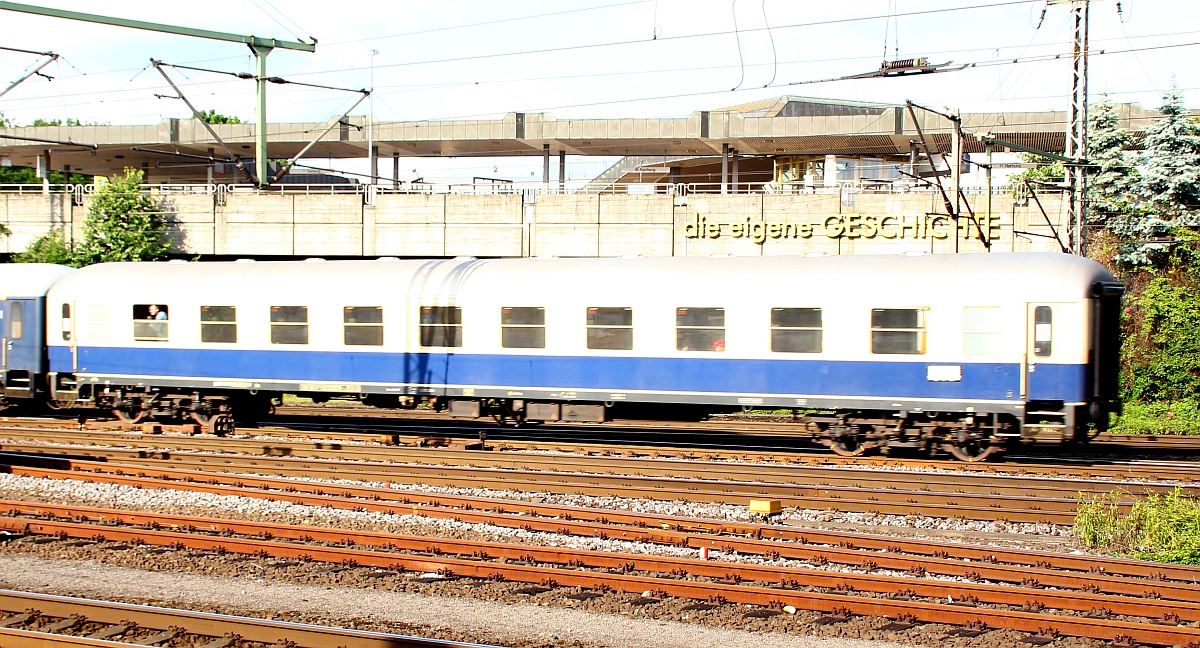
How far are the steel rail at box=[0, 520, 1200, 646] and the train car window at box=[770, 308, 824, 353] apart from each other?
25.4 feet

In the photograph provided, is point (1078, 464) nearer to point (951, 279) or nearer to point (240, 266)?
point (951, 279)

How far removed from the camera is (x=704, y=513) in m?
12.8

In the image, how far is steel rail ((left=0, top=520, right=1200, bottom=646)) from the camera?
802cm

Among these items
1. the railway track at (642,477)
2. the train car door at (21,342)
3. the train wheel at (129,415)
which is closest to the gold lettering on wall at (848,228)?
the railway track at (642,477)

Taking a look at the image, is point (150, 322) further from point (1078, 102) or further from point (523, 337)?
point (1078, 102)

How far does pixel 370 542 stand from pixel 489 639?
339 cm

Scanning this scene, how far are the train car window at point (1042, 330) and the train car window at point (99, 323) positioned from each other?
669 inches

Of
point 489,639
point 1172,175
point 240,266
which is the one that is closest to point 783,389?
point 489,639

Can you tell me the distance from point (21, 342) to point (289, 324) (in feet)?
21.6

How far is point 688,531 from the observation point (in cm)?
1155

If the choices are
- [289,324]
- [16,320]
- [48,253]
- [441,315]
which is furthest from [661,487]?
[48,253]

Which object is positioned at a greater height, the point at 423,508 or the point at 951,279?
the point at 951,279

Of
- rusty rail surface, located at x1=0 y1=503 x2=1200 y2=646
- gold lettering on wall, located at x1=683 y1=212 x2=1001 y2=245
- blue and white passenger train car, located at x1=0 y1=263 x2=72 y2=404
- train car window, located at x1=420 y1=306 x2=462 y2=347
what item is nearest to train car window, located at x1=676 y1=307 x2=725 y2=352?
train car window, located at x1=420 y1=306 x2=462 y2=347

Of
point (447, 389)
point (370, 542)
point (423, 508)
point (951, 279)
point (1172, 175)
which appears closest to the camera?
point (370, 542)
